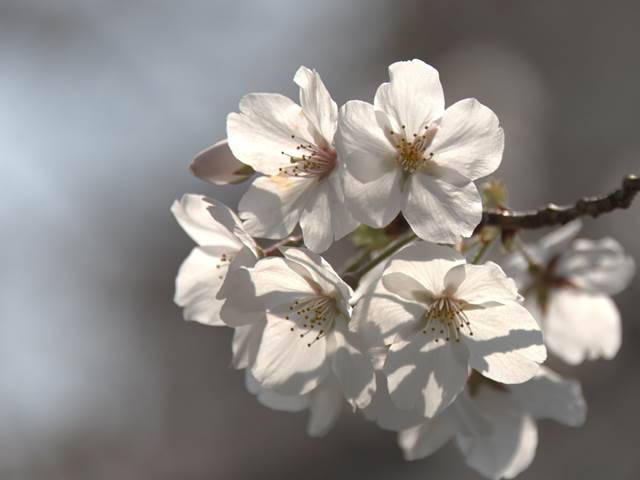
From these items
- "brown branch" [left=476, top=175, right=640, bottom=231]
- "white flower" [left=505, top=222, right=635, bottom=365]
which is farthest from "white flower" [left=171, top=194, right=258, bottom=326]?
"white flower" [left=505, top=222, right=635, bottom=365]

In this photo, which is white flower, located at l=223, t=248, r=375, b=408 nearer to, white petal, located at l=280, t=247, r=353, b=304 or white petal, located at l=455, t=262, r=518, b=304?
white petal, located at l=280, t=247, r=353, b=304

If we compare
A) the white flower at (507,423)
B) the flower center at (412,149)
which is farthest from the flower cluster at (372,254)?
the white flower at (507,423)

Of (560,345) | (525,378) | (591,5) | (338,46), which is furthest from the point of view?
(591,5)

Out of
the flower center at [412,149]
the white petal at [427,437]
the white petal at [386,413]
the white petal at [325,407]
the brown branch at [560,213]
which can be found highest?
the flower center at [412,149]

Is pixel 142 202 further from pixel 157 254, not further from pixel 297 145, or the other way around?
pixel 297 145

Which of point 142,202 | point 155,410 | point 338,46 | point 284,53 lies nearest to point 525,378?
point 155,410

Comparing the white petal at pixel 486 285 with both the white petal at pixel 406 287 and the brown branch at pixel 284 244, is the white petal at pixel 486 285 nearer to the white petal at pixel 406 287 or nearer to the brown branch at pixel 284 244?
the white petal at pixel 406 287
